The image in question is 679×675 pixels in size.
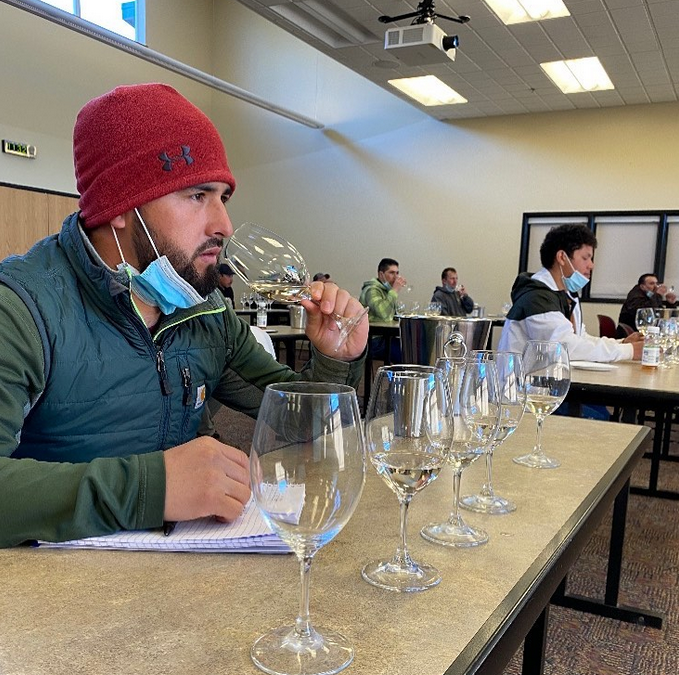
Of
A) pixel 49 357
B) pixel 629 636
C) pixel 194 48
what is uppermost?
pixel 194 48

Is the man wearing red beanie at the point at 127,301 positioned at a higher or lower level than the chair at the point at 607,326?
higher

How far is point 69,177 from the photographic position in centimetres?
805

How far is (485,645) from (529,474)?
56 cm

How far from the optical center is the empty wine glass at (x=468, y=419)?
0.81 meters

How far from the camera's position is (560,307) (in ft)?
10.0

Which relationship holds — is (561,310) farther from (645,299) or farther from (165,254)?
(645,299)

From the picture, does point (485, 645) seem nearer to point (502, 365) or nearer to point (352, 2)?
point (502, 365)

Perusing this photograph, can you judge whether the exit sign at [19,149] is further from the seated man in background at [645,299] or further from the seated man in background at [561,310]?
the seated man in background at [645,299]

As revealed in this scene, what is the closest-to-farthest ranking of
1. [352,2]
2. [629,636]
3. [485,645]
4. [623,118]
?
[485,645]
[629,636]
[352,2]
[623,118]

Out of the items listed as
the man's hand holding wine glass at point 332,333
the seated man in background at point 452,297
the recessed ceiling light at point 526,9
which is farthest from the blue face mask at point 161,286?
the seated man in background at point 452,297

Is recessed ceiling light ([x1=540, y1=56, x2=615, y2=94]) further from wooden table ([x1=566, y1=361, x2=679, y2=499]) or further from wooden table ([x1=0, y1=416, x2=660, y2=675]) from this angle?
wooden table ([x1=0, y1=416, x2=660, y2=675])

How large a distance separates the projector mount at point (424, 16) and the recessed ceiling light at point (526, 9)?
0.91 ft

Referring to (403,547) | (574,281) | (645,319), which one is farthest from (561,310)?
(403,547)

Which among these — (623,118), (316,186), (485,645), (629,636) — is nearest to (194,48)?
(316,186)
